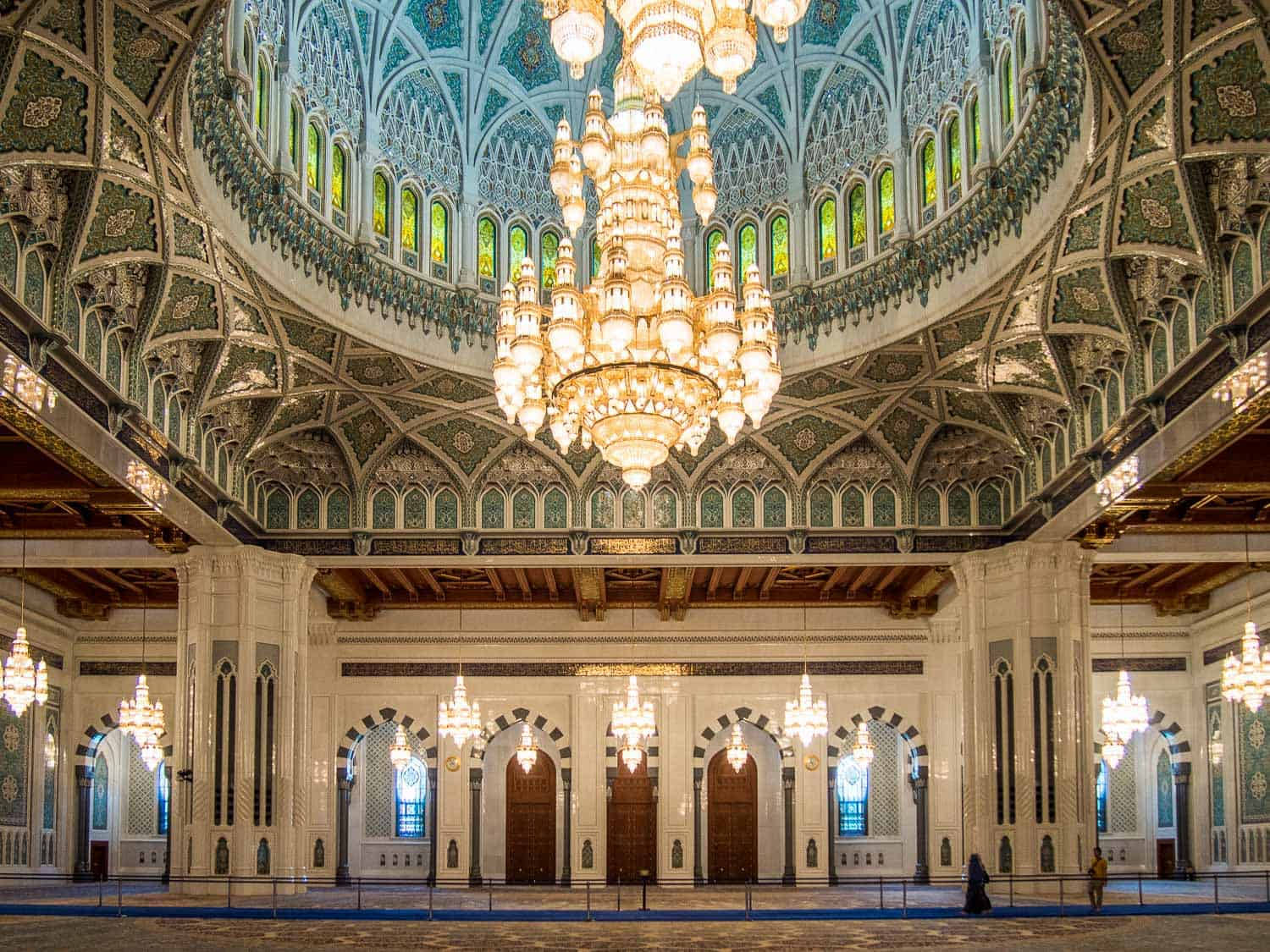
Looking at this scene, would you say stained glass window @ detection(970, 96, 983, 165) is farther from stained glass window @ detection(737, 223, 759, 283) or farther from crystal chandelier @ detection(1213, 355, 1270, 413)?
crystal chandelier @ detection(1213, 355, 1270, 413)

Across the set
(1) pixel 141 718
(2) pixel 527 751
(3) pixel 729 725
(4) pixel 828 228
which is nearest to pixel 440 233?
(4) pixel 828 228

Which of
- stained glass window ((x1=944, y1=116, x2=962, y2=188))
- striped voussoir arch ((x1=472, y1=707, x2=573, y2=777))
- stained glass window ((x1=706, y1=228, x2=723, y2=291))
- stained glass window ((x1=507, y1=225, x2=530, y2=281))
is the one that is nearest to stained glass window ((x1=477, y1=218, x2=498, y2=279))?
stained glass window ((x1=507, y1=225, x2=530, y2=281))

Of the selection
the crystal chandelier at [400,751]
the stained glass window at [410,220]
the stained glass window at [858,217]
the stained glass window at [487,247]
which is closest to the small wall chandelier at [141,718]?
the crystal chandelier at [400,751]

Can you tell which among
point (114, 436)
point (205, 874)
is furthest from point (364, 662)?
point (114, 436)

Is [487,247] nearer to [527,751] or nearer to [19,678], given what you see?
[19,678]

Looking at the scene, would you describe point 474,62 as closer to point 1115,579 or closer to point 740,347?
point 740,347

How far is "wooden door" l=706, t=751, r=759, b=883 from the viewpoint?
25.6 meters

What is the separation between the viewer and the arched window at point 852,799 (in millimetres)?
26906

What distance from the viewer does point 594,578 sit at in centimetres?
2308

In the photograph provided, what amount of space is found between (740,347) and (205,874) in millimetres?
11295

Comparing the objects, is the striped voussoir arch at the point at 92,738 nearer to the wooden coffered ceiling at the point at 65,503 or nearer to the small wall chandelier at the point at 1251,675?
the wooden coffered ceiling at the point at 65,503

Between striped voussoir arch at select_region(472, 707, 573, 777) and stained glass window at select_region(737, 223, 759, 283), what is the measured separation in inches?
387

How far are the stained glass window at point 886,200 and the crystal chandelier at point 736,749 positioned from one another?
1014 cm

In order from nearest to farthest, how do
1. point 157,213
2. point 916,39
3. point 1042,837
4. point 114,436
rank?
point 157,213 < point 114,436 < point 916,39 < point 1042,837
